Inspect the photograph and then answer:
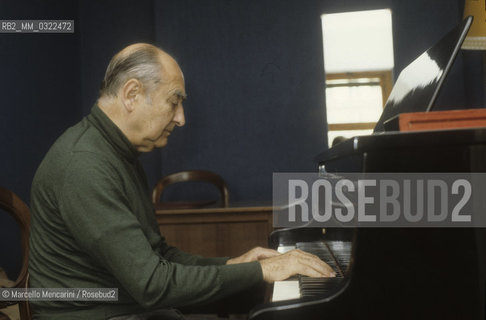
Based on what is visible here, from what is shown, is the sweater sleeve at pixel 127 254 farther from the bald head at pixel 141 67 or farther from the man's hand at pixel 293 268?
the bald head at pixel 141 67

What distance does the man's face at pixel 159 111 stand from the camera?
1.26 meters

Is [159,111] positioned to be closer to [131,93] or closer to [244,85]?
[131,93]

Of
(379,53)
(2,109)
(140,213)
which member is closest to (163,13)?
(2,109)

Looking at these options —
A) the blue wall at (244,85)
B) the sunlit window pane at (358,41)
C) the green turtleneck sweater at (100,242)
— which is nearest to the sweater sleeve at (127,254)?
the green turtleneck sweater at (100,242)

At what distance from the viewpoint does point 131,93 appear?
124 cm

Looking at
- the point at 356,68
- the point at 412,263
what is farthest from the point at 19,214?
the point at 356,68

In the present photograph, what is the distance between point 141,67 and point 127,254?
0.56m

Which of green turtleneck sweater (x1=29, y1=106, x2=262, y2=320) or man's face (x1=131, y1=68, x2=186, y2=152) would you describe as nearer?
green turtleneck sweater (x1=29, y1=106, x2=262, y2=320)

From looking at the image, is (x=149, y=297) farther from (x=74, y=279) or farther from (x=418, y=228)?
(x=418, y=228)

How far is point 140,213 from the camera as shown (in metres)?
1.30

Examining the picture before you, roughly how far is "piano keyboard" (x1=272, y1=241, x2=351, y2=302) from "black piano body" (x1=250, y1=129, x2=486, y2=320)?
0.21ft

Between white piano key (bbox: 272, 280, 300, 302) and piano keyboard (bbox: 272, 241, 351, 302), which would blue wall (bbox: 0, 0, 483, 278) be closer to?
piano keyboard (bbox: 272, 241, 351, 302)

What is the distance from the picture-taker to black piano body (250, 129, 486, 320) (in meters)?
0.70

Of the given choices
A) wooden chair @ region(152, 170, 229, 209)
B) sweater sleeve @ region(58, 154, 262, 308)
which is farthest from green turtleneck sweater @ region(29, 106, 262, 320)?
wooden chair @ region(152, 170, 229, 209)
